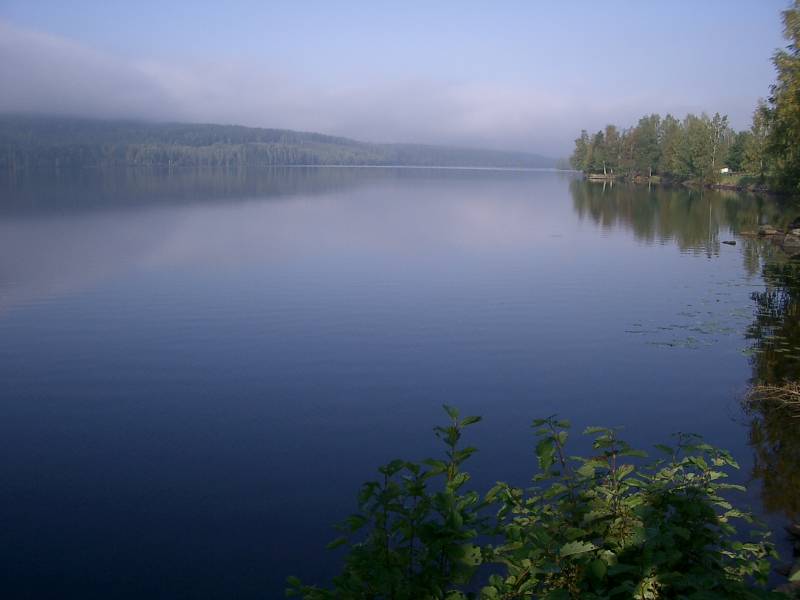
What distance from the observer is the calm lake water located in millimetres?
10297

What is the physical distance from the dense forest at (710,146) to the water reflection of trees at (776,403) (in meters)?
14.0

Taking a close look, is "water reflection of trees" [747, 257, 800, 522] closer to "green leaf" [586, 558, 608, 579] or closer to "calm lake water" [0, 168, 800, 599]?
"calm lake water" [0, 168, 800, 599]

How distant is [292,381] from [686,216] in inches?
2237

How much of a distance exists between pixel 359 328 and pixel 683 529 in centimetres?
1739

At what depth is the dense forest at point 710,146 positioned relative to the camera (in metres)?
37.5

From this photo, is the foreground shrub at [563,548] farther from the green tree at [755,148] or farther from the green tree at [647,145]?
the green tree at [647,145]

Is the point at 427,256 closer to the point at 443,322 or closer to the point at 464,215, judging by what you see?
the point at 443,322

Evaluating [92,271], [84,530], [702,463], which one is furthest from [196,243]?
[702,463]

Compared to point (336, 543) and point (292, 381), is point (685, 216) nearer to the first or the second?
point (292, 381)

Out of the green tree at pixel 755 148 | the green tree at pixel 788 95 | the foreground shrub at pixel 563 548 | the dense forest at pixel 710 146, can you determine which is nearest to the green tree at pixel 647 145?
the dense forest at pixel 710 146

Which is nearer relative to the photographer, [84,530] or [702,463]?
[702,463]

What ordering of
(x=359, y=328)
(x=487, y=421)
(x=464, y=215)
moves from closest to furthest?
(x=487, y=421) < (x=359, y=328) < (x=464, y=215)

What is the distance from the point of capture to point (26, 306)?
23953mm

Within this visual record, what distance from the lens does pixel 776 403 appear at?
1552 cm
